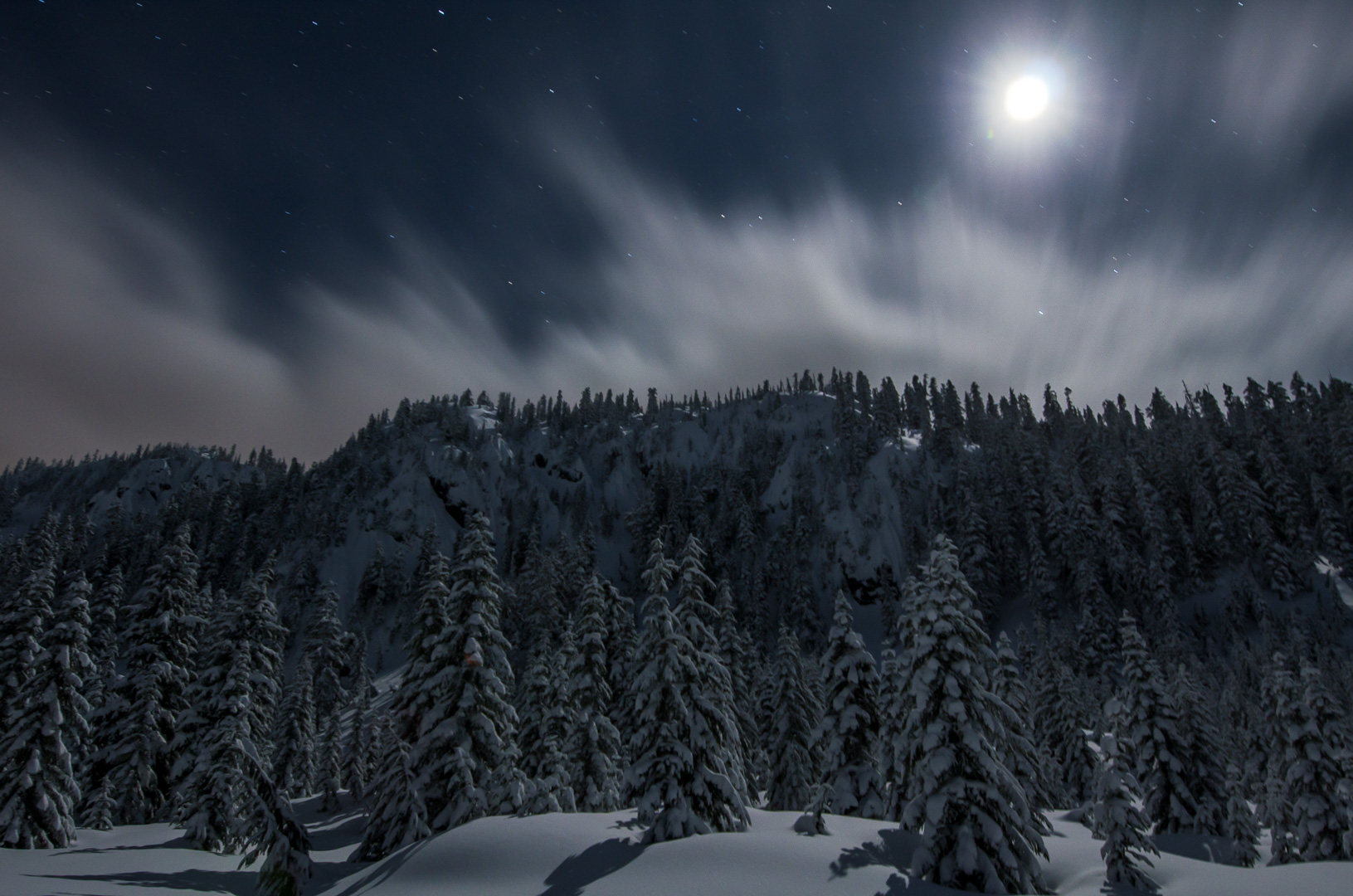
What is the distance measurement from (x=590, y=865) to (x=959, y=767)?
9309mm

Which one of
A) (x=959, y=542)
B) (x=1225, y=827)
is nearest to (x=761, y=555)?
(x=959, y=542)

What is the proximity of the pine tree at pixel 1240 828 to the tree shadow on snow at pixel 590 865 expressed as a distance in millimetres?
28084

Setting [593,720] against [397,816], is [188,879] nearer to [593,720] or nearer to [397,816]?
[397,816]

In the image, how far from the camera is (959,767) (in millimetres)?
15609

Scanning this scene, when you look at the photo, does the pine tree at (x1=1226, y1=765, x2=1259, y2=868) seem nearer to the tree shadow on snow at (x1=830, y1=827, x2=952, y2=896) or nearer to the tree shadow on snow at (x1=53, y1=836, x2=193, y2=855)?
the tree shadow on snow at (x1=830, y1=827, x2=952, y2=896)

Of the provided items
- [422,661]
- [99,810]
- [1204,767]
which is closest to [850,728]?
[1204,767]

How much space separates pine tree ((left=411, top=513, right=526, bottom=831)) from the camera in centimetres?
2269

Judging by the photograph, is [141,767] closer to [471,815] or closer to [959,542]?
[471,815]

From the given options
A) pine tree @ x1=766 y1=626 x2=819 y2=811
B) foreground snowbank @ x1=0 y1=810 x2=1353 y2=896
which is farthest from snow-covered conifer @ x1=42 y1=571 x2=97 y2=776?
pine tree @ x1=766 y1=626 x2=819 y2=811

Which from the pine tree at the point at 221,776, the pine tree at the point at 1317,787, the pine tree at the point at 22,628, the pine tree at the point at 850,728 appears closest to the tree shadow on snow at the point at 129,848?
the pine tree at the point at 221,776

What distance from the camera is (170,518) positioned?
5556 inches

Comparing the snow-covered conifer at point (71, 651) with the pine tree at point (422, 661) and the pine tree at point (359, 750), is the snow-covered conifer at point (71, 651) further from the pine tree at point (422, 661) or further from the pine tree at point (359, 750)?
the pine tree at point (359, 750)

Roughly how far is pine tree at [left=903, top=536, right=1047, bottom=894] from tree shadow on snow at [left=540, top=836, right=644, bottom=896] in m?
6.81

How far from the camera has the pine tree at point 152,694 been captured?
91.4ft
